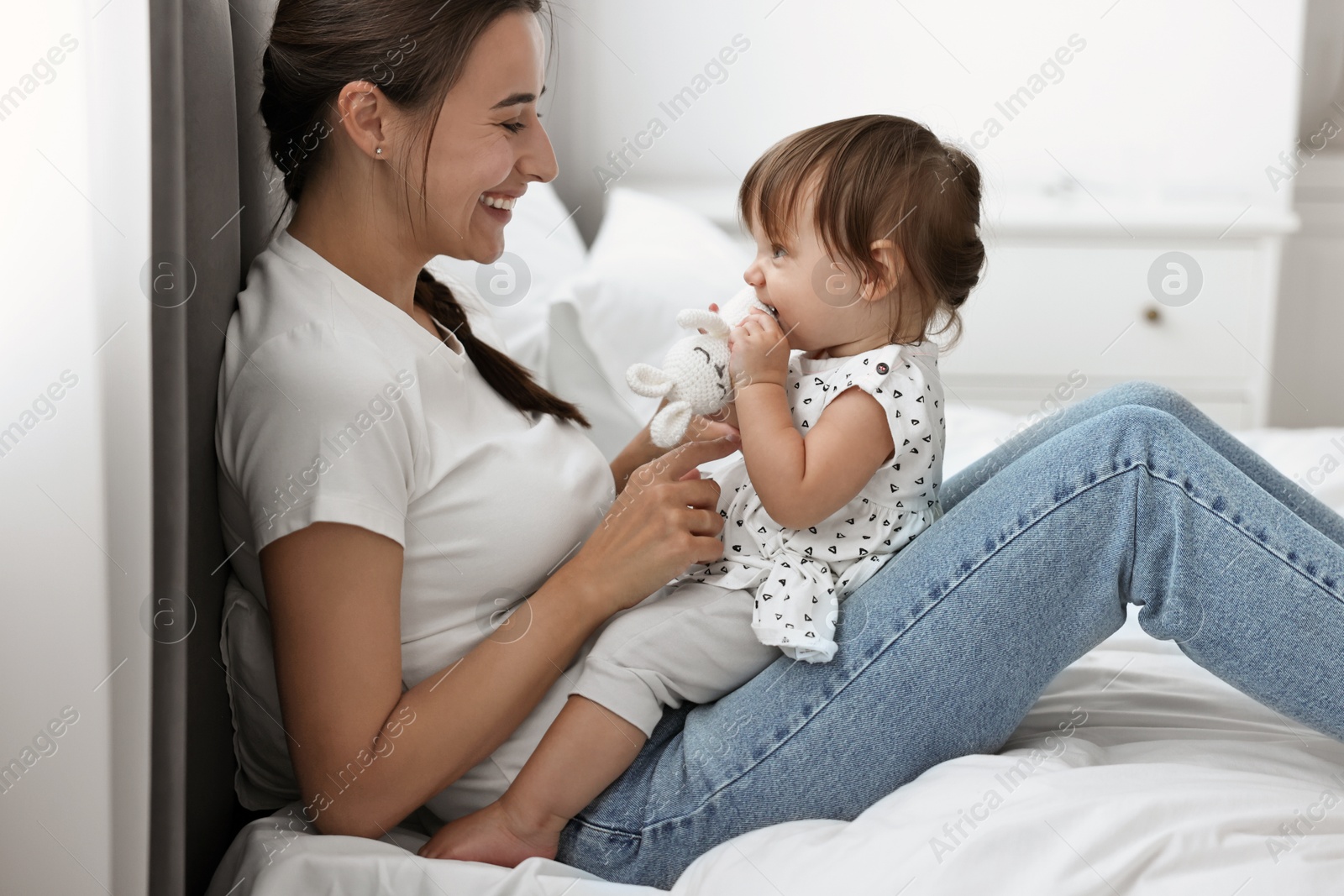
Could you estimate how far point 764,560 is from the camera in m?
0.90

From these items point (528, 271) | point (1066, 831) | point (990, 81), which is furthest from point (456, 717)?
point (990, 81)

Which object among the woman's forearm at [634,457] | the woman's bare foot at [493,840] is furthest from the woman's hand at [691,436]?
the woman's bare foot at [493,840]

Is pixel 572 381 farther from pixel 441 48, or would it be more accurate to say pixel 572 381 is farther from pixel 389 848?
pixel 389 848

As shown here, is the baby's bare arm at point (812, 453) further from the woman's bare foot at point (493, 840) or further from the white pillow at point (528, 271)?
the white pillow at point (528, 271)

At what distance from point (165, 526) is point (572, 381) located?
94 centimetres

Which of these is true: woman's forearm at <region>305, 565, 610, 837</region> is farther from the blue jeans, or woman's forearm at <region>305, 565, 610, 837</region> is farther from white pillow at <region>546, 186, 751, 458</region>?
white pillow at <region>546, 186, 751, 458</region>

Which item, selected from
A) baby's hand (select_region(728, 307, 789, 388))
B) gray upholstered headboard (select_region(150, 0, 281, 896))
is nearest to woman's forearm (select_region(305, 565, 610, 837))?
gray upholstered headboard (select_region(150, 0, 281, 896))

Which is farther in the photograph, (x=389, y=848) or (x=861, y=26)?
(x=861, y=26)

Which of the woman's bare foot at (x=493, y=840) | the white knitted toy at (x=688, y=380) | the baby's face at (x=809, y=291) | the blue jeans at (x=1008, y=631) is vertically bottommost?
the woman's bare foot at (x=493, y=840)

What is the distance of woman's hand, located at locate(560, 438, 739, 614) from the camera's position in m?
0.84

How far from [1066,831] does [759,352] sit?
408mm

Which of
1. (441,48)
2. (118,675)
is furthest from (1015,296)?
(118,675)

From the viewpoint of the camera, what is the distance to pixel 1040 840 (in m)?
0.69

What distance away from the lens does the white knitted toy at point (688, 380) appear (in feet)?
2.96
